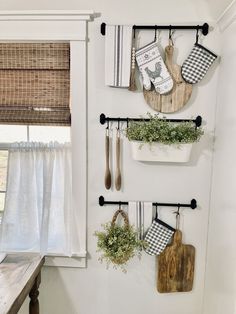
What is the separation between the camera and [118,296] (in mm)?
1801

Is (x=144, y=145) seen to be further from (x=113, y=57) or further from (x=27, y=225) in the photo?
(x=27, y=225)

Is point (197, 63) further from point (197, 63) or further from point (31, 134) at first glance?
point (31, 134)

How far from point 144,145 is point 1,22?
3.42 ft

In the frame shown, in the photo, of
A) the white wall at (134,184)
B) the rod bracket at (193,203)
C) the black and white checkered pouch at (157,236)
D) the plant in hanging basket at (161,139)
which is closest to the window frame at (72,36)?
the white wall at (134,184)

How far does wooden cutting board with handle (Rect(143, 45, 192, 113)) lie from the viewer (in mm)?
1563

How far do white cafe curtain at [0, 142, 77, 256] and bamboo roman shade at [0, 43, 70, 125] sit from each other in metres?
0.17

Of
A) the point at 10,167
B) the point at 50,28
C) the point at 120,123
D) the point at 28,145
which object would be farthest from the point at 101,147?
the point at 50,28

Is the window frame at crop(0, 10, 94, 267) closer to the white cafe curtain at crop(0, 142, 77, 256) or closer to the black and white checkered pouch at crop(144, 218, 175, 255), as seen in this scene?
the white cafe curtain at crop(0, 142, 77, 256)

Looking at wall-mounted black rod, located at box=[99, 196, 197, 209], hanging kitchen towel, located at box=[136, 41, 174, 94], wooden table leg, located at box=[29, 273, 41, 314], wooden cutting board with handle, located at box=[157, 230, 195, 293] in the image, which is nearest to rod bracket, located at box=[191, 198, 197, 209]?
wall-mounted black rod, located at box=[99, 196, 197, 209]

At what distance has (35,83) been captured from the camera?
5.43ft

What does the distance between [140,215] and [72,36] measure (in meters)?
1.08

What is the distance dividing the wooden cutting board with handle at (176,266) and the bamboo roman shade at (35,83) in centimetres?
97

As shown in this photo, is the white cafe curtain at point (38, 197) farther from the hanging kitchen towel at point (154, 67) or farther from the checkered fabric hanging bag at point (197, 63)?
the checkered fabric hanging bag at point (197, 63)

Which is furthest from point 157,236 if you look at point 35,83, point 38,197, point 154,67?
point 35,83
